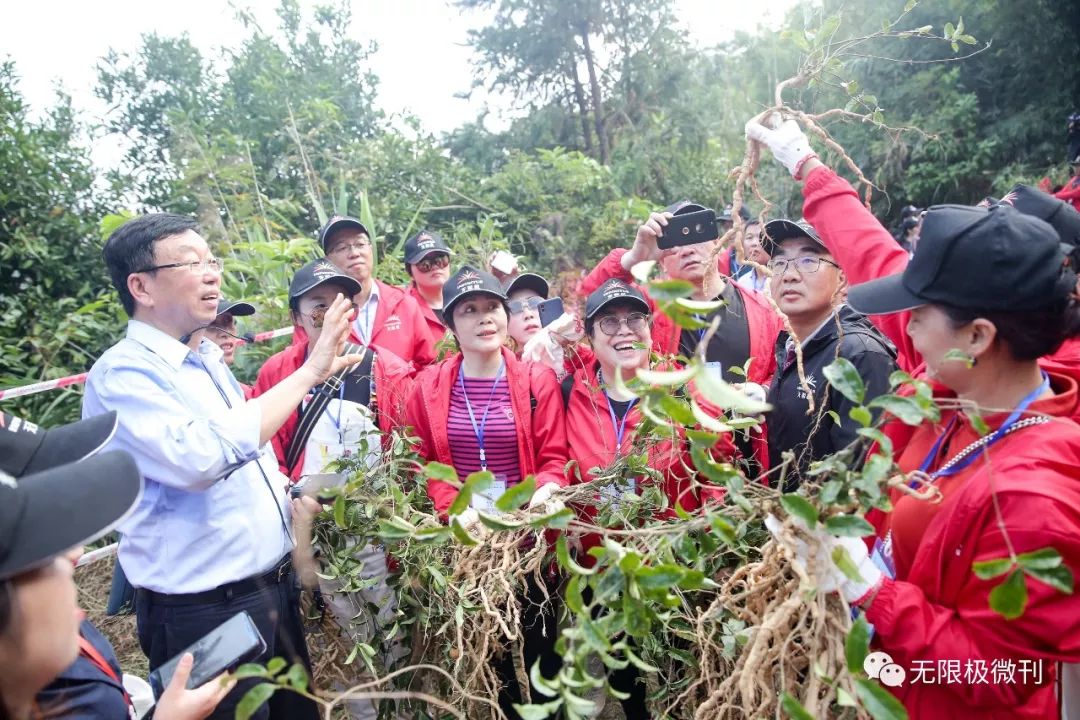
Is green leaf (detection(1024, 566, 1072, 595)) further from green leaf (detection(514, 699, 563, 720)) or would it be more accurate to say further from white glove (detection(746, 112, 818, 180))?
white glove (detection(746, 112, 818, 180))

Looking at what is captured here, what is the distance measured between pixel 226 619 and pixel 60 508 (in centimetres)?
107

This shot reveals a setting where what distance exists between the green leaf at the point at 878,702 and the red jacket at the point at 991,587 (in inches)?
11.3

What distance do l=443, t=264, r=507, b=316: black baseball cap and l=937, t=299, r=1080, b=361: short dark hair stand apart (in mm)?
1739

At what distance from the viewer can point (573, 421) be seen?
2539 mm

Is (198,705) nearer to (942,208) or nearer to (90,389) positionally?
(90,389)

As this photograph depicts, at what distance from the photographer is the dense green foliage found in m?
5.70

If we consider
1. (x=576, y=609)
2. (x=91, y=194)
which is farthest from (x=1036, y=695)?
(x=91, y=194)

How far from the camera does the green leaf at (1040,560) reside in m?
0.90

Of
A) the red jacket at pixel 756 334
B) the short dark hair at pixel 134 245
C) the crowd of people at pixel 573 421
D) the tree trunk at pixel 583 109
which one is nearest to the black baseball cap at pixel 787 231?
the crowd of people at pixel 573 421

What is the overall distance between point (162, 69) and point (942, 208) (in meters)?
17.0

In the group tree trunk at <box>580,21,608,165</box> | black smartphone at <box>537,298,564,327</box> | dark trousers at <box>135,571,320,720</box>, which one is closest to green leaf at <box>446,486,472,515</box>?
dark trousers at <box>135,571,320,720</box>

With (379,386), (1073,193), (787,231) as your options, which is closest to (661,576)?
(787,231)

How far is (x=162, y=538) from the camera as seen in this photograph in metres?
1.93

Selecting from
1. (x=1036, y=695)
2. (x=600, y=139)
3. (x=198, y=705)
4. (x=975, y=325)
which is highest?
(x=600, y=139)
